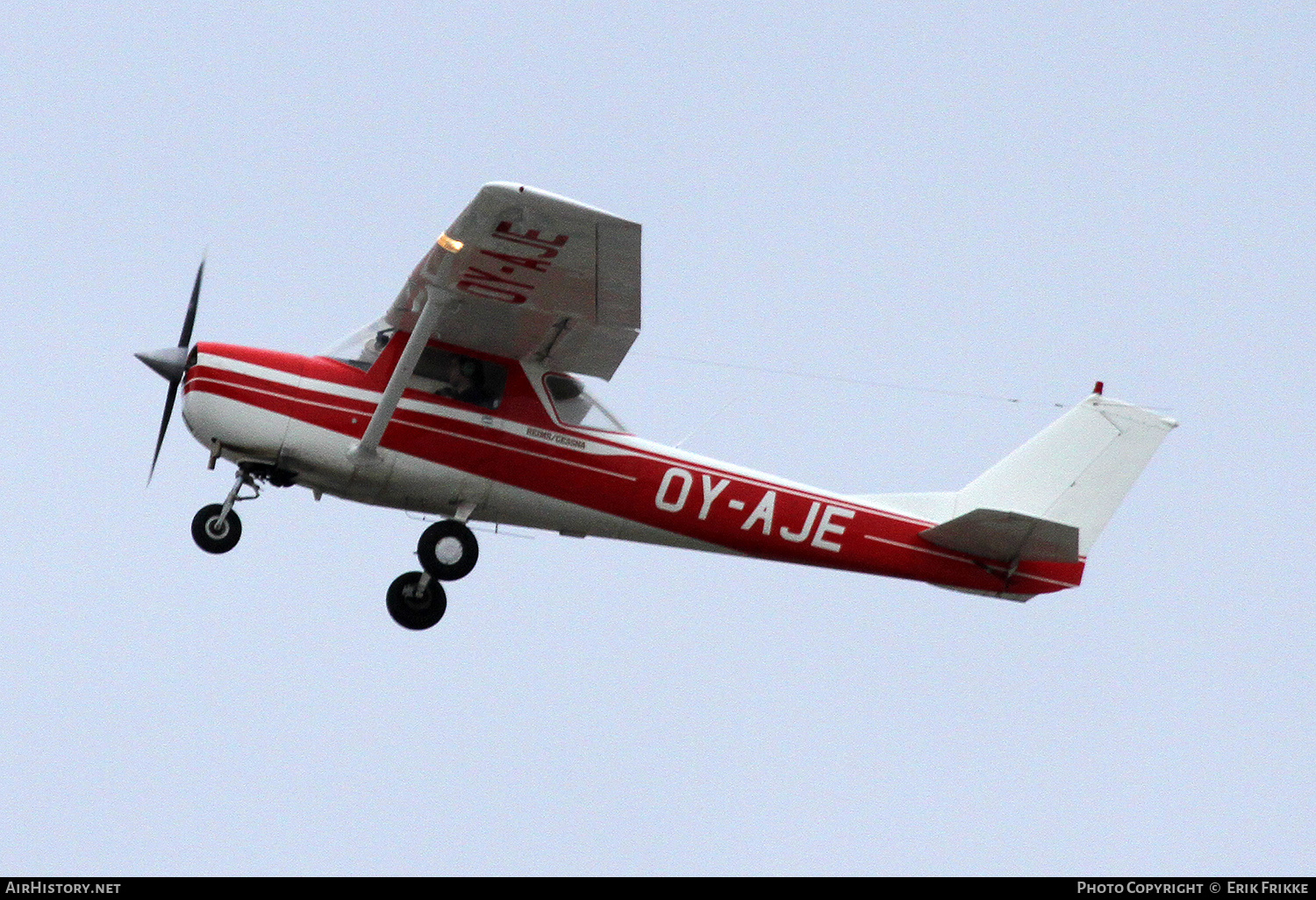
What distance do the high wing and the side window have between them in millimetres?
152

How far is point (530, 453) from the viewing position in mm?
15086

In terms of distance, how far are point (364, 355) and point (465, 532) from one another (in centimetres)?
172

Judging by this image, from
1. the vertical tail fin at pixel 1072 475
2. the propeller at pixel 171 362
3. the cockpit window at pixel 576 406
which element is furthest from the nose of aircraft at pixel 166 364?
the vertical tail fin at pixel 1072 475

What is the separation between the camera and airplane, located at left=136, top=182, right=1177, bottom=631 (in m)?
14.5

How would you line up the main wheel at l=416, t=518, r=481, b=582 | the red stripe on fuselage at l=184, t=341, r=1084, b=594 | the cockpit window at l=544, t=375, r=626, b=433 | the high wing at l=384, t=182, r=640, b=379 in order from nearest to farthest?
the high wing at l=384, t=182, r=640, b=379
the red stripe on fuselage at l=184, t=341, r=1084, b=594
the main wheel at l=416, t=518, r=481, b=582
the cockpit window at l=544, t=375, r=626, b=433

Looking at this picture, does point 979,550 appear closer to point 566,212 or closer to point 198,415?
point 566,212

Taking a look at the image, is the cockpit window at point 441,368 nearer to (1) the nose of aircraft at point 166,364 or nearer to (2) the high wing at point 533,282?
(2) the high wing at point 533,282

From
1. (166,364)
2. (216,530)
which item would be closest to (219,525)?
(216,530)

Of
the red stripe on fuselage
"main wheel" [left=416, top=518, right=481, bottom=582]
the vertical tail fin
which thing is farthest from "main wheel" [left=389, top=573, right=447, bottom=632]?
the vertical tail fin

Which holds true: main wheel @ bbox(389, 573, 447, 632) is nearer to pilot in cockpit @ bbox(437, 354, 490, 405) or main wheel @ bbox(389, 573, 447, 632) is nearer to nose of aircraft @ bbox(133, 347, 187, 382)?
pilot in cockpit @ bbox(437, 354, 490, 405)

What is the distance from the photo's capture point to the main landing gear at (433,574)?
49.2ft

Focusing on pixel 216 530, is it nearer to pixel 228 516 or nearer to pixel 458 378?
pixel 228 516

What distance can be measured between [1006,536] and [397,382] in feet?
17.4

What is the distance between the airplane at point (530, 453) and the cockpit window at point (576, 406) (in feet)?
0.06
